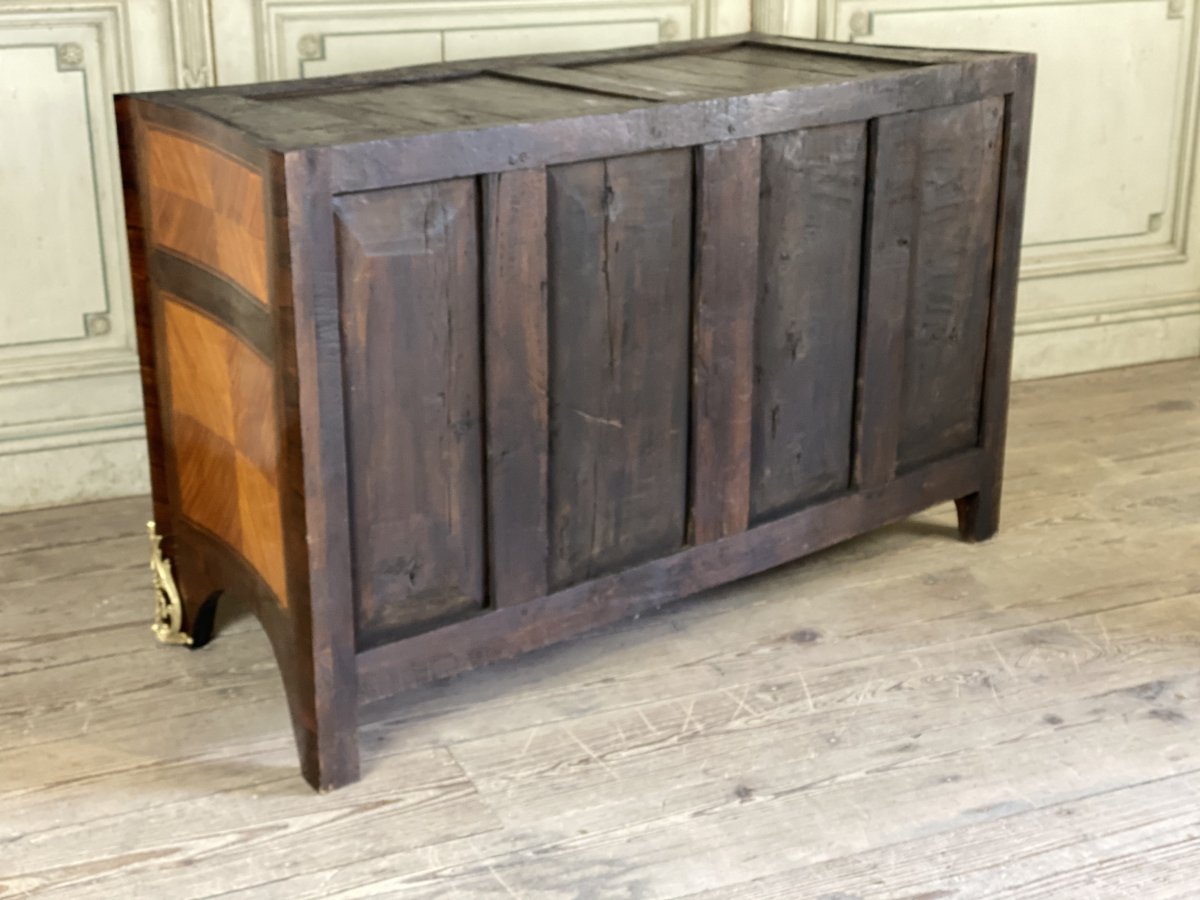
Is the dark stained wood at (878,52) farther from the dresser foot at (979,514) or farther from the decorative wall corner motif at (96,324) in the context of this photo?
the decorative wall corner motif at (96,324)

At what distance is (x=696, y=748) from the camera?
1.83 metres

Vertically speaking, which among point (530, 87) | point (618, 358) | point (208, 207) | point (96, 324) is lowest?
point (96, 324)

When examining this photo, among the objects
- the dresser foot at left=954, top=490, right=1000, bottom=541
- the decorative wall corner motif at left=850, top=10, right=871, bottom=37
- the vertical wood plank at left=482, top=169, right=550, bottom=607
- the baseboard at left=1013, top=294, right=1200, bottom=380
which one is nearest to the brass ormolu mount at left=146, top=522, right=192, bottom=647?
the vertical wood plank at left=482, top=169, right=550, bottom=607

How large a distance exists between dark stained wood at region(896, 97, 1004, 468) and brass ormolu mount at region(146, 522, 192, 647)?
1091 millimetres

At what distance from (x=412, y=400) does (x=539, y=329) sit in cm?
19

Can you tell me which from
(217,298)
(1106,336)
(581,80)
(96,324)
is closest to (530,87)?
(581,80)

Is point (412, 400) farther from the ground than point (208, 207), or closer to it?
closer to it

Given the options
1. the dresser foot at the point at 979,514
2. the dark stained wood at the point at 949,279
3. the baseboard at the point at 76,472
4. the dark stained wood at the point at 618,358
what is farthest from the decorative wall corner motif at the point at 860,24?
the baseboard at the point at 76,472

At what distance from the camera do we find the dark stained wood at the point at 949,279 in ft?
7.16

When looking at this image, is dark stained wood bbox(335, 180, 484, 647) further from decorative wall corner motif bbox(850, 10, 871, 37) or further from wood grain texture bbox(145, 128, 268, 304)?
decorative wall corner motif bbox(850, 10, 871, 37)

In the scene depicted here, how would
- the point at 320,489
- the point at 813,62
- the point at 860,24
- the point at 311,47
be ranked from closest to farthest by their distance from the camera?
the point at 320,489
the point at 813,62
the point at 311,47
the point at 860,24

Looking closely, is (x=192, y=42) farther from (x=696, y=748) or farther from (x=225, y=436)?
(x=696, y=748)

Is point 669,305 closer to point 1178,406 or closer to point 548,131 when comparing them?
point 548,131

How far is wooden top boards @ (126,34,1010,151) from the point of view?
1.74 m
